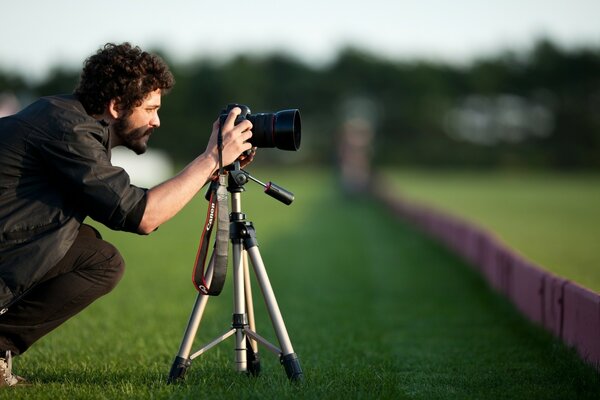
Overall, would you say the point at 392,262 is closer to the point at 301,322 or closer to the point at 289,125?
the point at 301,322

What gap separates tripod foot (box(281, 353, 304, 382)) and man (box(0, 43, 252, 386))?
102 centimetres

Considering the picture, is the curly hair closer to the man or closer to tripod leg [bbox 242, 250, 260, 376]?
the man

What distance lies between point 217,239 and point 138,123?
78 centimetres

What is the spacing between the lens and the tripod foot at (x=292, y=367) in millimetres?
4465

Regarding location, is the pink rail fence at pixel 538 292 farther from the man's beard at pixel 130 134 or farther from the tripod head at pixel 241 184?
the man's beard at pixel 130 134

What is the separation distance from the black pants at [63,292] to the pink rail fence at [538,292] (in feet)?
9.59

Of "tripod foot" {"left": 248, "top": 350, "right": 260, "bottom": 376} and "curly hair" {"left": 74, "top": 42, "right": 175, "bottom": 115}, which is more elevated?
"curly hair" {"left": 74, "top": 42, "right": 175, "bottom": 115}

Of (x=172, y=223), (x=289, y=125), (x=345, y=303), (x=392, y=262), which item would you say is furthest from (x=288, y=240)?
(x=289, y=125)

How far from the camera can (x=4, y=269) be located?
13.2 ft

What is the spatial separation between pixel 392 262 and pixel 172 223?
979cm

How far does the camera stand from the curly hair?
14.1 feet

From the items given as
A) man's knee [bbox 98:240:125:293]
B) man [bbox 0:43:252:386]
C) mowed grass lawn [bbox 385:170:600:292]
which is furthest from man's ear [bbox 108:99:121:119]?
mowed grass lawn [bbox 385:170:600:292]

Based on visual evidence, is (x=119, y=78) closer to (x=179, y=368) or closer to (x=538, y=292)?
(x=179, y=368)

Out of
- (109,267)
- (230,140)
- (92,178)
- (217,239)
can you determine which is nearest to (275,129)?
(230,140)
